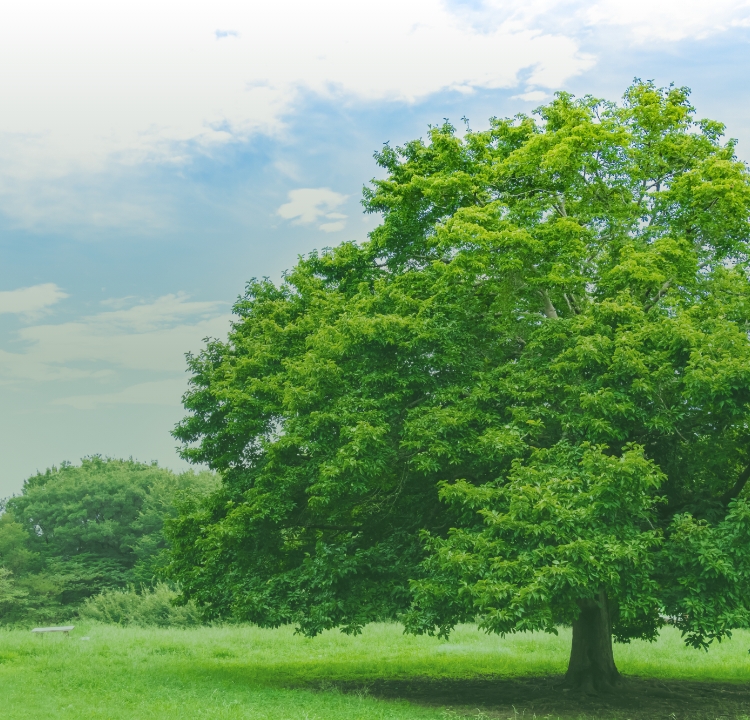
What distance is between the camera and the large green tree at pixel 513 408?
13156 mm

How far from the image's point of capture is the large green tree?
43.2 feet

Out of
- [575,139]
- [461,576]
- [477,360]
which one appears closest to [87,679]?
[461,576]

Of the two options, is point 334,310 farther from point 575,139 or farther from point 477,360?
point 575,139

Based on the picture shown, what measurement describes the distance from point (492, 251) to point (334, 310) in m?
4.20

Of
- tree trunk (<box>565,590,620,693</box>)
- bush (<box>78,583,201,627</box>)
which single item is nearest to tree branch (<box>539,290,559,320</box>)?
tree trunk (<box>565,590,620,693</box>)

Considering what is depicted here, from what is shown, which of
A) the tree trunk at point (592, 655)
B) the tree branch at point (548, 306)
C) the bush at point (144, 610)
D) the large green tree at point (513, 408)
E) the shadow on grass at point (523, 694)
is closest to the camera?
the large green tree at point (513, 408)

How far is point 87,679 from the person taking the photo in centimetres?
1856

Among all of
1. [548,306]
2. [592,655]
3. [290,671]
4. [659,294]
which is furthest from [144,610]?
[659,294]

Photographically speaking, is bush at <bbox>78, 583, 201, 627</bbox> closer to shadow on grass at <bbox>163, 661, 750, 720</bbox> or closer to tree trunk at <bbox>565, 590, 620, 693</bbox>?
shadow on grass at <bbox>163, 661, 750, 720</bbox>

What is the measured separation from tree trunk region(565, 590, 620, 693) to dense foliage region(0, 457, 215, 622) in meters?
44.4

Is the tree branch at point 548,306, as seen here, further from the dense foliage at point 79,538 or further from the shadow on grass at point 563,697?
the dense foliage at point 79,538

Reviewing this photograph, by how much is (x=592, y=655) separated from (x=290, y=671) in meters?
9.69

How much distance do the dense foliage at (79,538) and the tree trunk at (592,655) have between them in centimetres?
4445

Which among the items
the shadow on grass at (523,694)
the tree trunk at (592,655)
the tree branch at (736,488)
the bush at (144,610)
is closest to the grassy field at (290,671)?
the shadow on grass at (523,694)
